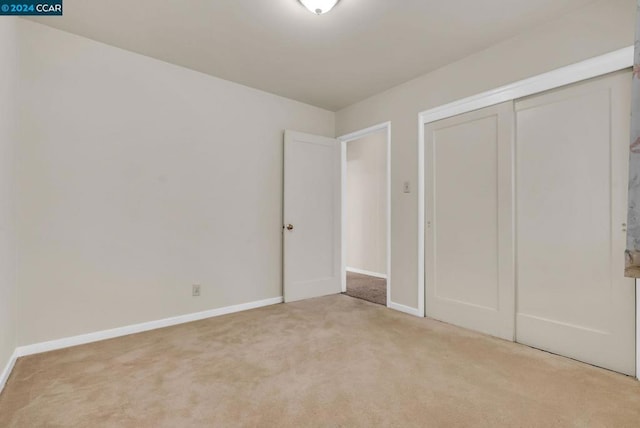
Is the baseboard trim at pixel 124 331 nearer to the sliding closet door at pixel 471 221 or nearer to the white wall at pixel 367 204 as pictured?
the sliding closet door at pixel 471 221

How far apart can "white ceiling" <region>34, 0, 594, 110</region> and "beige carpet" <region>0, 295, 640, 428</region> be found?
2.60 meters

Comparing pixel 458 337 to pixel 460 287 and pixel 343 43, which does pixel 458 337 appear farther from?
pixel 343 43

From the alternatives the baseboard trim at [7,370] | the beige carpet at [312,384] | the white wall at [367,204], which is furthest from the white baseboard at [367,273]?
the baseboard trim at [7,370]

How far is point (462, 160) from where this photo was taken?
3049 mm

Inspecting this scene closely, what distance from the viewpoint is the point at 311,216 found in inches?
160

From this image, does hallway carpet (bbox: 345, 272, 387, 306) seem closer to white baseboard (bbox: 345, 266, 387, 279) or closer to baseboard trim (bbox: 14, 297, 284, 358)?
white baseboard (bbox: 345, 266, 387, 279)

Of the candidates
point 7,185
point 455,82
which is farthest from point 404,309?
point 7,185

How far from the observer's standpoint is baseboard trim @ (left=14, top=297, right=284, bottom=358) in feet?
7.94

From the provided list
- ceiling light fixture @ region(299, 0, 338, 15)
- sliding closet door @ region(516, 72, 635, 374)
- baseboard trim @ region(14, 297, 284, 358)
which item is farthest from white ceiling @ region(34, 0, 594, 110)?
baseboard trim @ region(14, 297, 284, 358)

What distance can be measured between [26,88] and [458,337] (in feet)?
13.5

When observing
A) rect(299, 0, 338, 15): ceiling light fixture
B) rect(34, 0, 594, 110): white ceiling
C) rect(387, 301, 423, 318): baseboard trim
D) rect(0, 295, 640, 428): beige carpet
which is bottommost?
rect(0, 295, 640, 428): beige carpet

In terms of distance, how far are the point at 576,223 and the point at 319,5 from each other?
2467 mm

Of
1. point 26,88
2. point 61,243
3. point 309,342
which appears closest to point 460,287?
point 309,342

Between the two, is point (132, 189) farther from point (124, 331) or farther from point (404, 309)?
point (404, 309)
